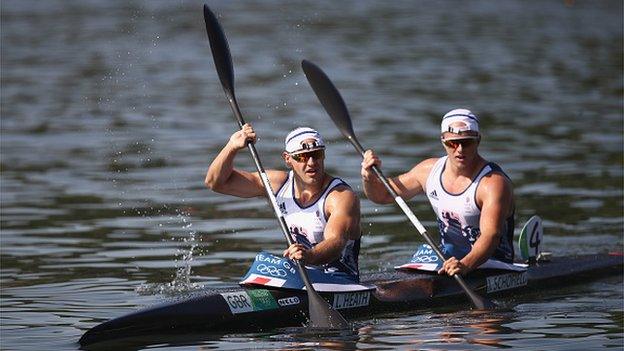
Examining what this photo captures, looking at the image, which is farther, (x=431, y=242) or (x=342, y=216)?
(x=431, y=242)

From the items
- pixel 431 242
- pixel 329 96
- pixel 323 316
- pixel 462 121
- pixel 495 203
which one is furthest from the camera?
pixel 329 96

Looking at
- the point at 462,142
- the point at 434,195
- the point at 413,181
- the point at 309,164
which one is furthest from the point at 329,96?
the point at 309,164

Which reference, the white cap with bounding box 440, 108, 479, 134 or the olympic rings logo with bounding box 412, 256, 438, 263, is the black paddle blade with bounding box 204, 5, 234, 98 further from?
the olympic rings logo with bounding box 412, 256, 438, 263

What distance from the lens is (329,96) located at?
16453 millimetres

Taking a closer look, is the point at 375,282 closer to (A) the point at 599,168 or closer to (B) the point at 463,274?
(B) the point at 463,274

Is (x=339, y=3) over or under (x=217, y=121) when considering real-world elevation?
over

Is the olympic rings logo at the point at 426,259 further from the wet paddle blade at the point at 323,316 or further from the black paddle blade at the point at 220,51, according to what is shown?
the black paddle blade at the point at 220,51

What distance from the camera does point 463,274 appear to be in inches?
559

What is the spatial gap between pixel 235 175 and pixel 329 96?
257 centimetres

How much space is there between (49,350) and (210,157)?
1333cm

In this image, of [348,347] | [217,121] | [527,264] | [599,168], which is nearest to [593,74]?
[217,121]

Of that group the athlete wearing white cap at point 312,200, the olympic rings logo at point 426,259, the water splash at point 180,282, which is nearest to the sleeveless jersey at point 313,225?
the athlete wearing white cap at point 312,200

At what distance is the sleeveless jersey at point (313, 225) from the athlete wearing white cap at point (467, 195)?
0.98 meters

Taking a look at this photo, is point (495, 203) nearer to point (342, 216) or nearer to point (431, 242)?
point (431, 242)
